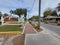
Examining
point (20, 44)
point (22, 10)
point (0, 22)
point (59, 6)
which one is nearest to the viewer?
point (20, 44)

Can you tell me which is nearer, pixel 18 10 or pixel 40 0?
pixel 40 0

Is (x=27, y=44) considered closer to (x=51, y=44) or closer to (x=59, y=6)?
(x=51, y=44)

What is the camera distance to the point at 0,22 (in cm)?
7006

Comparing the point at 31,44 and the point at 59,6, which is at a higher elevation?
the point at 59,6

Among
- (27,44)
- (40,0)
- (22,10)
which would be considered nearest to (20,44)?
(27,44)

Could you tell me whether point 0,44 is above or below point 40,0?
below

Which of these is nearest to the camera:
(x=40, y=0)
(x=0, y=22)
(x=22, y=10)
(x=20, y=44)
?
(x=20, y=44)

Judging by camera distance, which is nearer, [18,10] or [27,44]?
[27,44]

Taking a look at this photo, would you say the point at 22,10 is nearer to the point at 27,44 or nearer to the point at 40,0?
the point at 40,0

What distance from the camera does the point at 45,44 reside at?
43.2 feet

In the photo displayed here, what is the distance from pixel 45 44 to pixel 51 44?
1.53 feet

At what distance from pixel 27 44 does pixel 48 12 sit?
13628cm

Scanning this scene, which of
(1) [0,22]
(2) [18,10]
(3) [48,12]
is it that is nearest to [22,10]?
(2) [18,10]

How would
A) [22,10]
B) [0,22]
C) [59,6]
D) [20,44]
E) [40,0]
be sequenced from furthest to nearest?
1. [22,10]
2. [59,6]
3. [0,22]
4. [40,0]
5. [20,44]
